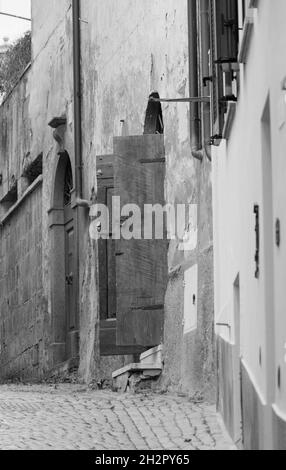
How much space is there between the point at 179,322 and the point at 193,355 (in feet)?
2.94

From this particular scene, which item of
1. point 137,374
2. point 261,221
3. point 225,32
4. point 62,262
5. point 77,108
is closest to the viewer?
point 261,221

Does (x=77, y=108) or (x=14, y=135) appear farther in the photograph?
(x=14, y=135)

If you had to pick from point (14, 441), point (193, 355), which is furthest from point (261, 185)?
point (193, 355)

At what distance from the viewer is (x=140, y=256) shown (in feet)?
42.9

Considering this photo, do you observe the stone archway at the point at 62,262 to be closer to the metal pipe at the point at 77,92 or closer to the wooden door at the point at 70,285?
the wooden door at the point at 70,285

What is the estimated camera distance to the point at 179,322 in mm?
12180

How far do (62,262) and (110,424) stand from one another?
9545 millimetres

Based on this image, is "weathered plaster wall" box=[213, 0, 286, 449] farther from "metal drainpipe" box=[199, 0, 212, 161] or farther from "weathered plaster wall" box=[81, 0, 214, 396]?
Answer: "weathered plaster wall" box=[81, 0, 214, 396]

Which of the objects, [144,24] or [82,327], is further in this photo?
[82,327]

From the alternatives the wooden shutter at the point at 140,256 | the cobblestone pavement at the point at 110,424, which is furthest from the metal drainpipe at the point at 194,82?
the cobblestone pavement at the point at 110,424

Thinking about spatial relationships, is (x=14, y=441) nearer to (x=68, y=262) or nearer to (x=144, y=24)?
(x=144, y=24)

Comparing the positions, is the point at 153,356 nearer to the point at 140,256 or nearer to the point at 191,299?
the point at 140,256

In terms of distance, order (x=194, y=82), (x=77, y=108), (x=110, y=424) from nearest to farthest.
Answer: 1. (x=110, y=424)
2. (x=194, y=82)
3. (x=77, y=108)

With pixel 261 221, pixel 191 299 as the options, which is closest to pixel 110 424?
pixel 191 299
